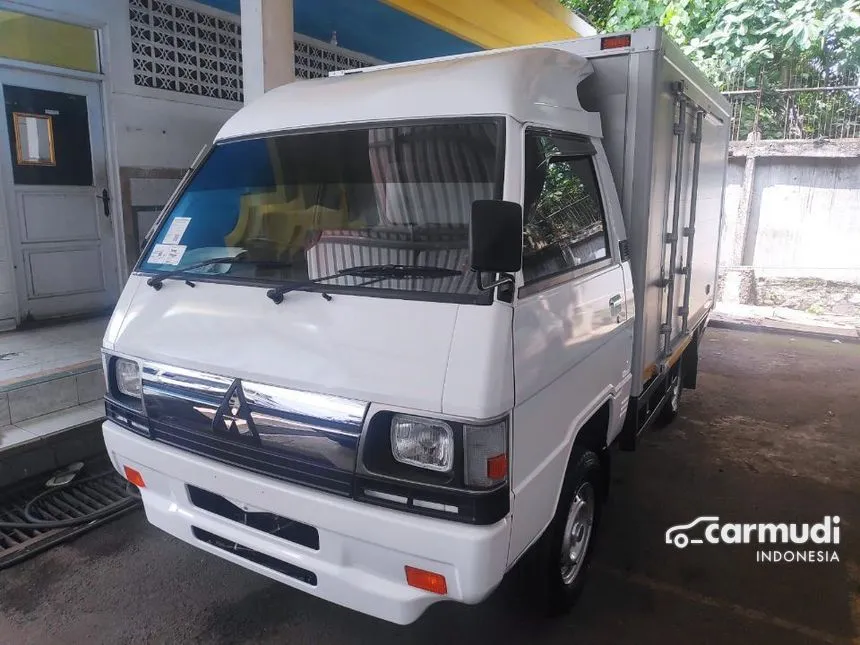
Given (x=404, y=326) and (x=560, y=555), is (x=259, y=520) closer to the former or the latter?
(x=404, y=326)

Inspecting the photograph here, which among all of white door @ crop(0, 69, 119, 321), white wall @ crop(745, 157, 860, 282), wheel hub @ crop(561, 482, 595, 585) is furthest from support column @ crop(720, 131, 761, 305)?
white door @ crop(0, 69, 119, 321)

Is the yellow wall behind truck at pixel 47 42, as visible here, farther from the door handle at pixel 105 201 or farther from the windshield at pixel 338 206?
the windshield at pixel 338 206

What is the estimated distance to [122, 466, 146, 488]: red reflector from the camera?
2855mm

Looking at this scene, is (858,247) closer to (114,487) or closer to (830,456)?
(830,456)

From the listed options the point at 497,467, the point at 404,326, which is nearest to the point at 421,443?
the point at 497,467

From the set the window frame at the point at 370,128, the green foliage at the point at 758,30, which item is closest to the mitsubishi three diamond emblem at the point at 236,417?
the window frame at the point at 370,128

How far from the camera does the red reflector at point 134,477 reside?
286 centimetres

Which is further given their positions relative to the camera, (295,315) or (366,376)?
(295,315)

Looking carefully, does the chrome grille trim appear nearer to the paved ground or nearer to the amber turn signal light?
the amber turn signal light

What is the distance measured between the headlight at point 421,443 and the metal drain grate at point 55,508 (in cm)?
212

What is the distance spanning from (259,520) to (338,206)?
4.31ft

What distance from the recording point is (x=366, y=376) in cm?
220

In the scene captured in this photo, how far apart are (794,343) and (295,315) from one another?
8.46m

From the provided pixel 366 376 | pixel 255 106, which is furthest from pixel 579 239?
pixel 255 106
